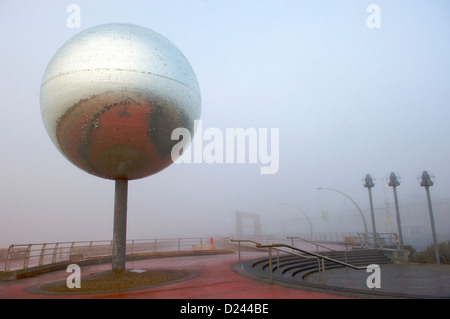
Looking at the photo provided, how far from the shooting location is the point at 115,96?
22.8 ft

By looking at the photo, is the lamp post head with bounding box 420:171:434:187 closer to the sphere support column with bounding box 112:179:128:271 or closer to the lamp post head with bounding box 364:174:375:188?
the lamp post head with bounding box 364:174:375:188

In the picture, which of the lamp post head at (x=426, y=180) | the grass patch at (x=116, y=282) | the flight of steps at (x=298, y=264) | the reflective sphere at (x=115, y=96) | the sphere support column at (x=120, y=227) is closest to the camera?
the grass patch at (x=116, y=282)

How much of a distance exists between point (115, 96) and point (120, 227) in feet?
13.5

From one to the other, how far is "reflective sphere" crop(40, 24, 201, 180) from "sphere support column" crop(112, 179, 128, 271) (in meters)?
1.24

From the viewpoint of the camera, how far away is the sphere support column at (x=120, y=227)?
28.9 ft

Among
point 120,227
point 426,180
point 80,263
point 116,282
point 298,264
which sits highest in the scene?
point 426,180

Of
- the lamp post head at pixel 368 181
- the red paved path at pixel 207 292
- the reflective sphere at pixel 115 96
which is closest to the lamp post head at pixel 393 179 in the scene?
the lamp post head at pixel 368 181

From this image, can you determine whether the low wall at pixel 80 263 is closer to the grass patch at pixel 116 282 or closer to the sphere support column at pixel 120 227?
the grass patch at pixel 116 282

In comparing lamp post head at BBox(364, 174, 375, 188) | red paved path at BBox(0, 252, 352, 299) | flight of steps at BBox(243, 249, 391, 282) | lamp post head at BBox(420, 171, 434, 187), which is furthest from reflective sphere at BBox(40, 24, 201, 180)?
lamp post head at BBox(364, 174, 375, 188)

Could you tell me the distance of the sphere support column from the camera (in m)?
8.81

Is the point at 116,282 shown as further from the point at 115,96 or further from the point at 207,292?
the point at 115,96

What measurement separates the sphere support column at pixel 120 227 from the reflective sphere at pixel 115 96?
1236 mm

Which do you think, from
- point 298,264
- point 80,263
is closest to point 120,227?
point 80,263

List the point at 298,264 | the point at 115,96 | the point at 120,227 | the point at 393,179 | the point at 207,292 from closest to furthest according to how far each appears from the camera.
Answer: the point at 207,292 → the point at 115,96 → the point at 120,227 → the point at 298,264 → the point at 393,179
